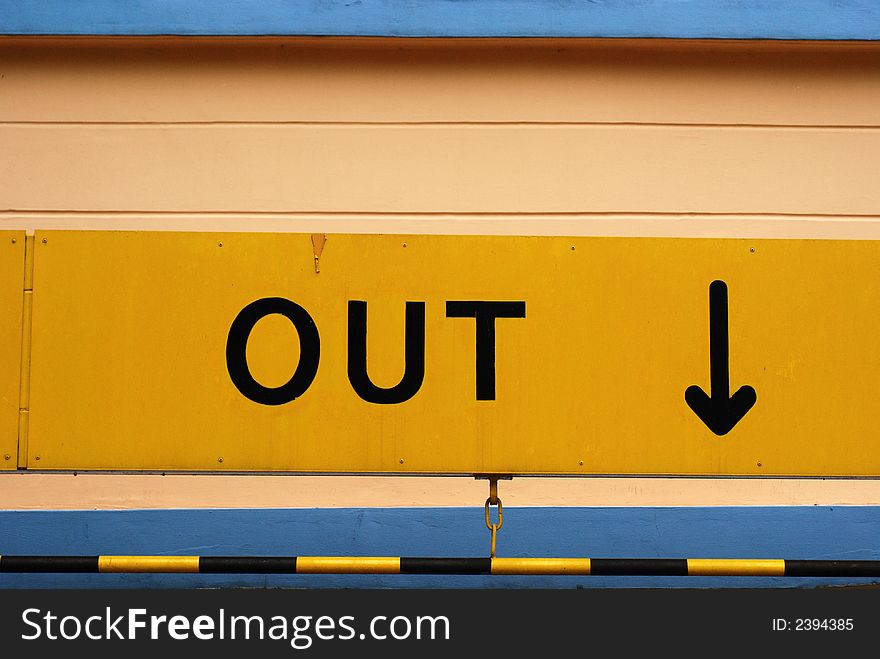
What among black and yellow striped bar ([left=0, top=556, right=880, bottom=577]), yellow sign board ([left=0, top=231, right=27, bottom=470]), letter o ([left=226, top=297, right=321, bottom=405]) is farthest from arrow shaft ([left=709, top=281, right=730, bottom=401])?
yellow sign board ([left=0, top=231, right=27, bottom=470])

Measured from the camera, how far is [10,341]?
2.60 m

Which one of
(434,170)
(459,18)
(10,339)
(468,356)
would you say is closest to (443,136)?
(434,170)

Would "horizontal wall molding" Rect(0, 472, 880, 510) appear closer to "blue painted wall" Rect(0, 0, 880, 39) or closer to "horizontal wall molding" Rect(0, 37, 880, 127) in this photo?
"horizontal wall molding" Rect(0, 37, 880, 127)

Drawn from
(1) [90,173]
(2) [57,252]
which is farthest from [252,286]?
(1) [90,173]

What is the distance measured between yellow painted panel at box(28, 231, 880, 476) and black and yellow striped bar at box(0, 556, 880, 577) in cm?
26

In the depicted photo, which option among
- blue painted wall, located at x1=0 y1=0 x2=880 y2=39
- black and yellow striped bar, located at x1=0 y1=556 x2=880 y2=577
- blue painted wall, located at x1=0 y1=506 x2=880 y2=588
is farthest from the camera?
blue painted wall, located at x1=0 y1=0 x2=880 y2=39

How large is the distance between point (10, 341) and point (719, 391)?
210 cm

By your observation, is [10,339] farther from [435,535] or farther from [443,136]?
[443,136]

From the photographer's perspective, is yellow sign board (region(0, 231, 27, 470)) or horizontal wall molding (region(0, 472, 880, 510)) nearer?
yellow sign board (region(0, 231, 27, 470))

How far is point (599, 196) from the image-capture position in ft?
12.5

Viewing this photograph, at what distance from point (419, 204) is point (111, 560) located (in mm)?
1965

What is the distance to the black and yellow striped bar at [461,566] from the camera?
2.47 metres

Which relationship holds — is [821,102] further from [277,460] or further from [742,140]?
[277,460]

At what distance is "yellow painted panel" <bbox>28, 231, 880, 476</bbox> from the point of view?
2.57 meters
